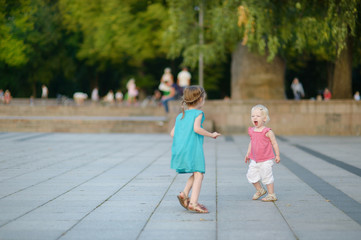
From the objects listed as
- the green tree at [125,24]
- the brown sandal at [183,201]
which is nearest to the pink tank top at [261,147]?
the brown sandal at [183,201]

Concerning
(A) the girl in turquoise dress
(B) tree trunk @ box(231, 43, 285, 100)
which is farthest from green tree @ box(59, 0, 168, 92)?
(A) the girl in turquoise dress

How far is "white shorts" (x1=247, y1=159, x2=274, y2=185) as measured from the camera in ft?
22.9

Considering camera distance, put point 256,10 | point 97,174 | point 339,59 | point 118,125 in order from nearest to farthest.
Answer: point 97,174
point 256,10
point 339,59
point 118,125

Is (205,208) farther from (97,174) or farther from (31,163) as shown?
(31,163)

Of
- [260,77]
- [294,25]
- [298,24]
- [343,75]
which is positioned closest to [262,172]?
[298,24]

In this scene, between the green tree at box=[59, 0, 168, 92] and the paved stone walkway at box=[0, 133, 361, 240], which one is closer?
the paved stone walkway at box=[0, 133, 361, 240]

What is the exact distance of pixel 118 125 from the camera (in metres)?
23.5

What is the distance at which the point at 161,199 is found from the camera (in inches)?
278

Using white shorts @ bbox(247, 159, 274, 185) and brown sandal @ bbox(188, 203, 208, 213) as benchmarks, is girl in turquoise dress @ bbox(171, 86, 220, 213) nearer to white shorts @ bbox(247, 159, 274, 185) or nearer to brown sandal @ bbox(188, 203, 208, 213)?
brown sandal @ bbox(188, 203, 208, 213)

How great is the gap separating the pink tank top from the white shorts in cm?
6

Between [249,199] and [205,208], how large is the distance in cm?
108

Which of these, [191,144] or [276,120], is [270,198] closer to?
[191,144]

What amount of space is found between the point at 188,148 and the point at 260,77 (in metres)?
15.7

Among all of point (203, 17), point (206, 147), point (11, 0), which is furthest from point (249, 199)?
point (11, 0)
